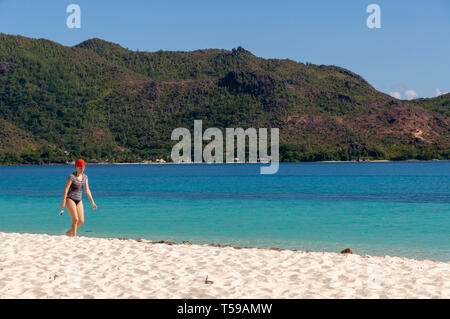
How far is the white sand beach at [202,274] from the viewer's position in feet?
26.5

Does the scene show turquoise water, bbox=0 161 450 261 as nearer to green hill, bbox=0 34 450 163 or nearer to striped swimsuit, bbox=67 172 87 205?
striped swimsuit, bbox=67 172 87 205

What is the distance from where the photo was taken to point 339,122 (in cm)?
15425

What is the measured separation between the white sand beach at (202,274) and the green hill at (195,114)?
13693cm

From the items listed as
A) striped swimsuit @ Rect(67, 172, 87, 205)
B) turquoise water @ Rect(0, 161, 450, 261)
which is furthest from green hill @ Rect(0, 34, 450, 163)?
striped swimsuit @ Rect(67, 172, 87, 205)

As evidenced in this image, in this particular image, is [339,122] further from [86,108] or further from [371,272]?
[371,272]

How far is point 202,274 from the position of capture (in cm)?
947

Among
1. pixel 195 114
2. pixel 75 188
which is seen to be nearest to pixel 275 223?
pixel 75 188

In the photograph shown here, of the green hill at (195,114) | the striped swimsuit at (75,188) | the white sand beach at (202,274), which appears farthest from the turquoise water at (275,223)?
Answer: the green hill at (195,114)

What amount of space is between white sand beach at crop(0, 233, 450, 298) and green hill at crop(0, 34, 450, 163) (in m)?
137

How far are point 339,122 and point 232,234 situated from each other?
138m

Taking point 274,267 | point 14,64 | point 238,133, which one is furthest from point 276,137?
point 274,267

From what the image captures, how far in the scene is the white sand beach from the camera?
8086 mm

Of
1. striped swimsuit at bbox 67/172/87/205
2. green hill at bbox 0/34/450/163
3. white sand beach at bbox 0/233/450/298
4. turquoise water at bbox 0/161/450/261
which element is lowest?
turquoise water at bbox 0/161/450/261
